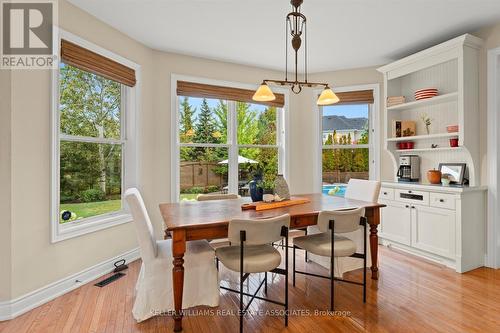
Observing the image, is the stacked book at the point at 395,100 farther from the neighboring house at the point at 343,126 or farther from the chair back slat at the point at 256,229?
the chair back slat at the point at 256,229

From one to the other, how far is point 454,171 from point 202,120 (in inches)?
133

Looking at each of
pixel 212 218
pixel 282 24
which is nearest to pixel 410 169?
pixel 282 24

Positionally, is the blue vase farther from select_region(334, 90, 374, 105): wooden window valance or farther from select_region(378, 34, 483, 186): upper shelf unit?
select_region(334, 90, 374, 105): wooden window valance

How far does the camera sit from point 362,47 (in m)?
3.72

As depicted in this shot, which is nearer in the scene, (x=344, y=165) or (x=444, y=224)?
(x=444, y=224)

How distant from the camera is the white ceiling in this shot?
2727 millimetres

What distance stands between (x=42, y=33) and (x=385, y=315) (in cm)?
381

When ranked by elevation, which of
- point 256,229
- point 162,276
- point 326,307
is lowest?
point 326,307

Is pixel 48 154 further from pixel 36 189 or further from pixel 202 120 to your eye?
pixel 202 120

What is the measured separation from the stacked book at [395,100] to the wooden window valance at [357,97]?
0.39m

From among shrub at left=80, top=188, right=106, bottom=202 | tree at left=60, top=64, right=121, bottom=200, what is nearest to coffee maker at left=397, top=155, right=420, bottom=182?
tree at left=60, top=64, right=121, bottom=200

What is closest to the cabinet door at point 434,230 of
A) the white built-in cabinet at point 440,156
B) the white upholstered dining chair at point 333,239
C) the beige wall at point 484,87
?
the white built-in cabinet at point 440,156

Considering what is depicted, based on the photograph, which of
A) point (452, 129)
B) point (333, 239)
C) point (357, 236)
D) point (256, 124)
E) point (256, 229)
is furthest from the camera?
point (256, 124)

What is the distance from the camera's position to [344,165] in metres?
4.66
